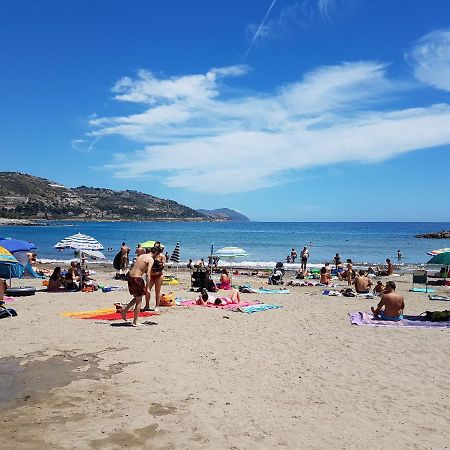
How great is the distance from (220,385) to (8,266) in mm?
14287

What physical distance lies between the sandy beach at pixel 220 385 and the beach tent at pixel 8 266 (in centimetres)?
260

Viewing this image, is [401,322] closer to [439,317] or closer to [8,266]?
[439,317]

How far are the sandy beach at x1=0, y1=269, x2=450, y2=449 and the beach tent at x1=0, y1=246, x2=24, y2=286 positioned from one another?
2.60 meters

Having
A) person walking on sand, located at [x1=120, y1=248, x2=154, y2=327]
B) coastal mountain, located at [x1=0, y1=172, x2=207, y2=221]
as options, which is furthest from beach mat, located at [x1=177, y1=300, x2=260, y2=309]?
coastal mountain, located at [x1=0, y1=172, x2=207, y2=221]

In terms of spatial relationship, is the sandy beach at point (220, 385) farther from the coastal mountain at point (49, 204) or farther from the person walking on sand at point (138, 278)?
the coastal mountain at point (49, 204)

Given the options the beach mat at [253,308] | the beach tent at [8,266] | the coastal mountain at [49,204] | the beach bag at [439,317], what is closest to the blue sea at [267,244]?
the beach tent at [8,266]

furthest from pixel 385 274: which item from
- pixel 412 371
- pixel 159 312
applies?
pixel 412 371

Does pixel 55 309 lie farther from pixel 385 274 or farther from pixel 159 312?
pixel 385 274

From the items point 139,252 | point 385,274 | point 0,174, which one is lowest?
point 385,274

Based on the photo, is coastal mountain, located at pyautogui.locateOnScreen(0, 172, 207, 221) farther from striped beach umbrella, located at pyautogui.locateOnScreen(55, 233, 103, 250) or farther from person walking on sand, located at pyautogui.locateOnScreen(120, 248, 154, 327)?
person walking on sand, located at pyautogui.locateOnScreen(120, 248, 154, 327)

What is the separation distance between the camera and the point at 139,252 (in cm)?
992

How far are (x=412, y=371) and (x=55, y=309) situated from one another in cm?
820

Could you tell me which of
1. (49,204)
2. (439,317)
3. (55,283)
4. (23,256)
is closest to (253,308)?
(439,317)

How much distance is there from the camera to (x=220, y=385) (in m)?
6.12
